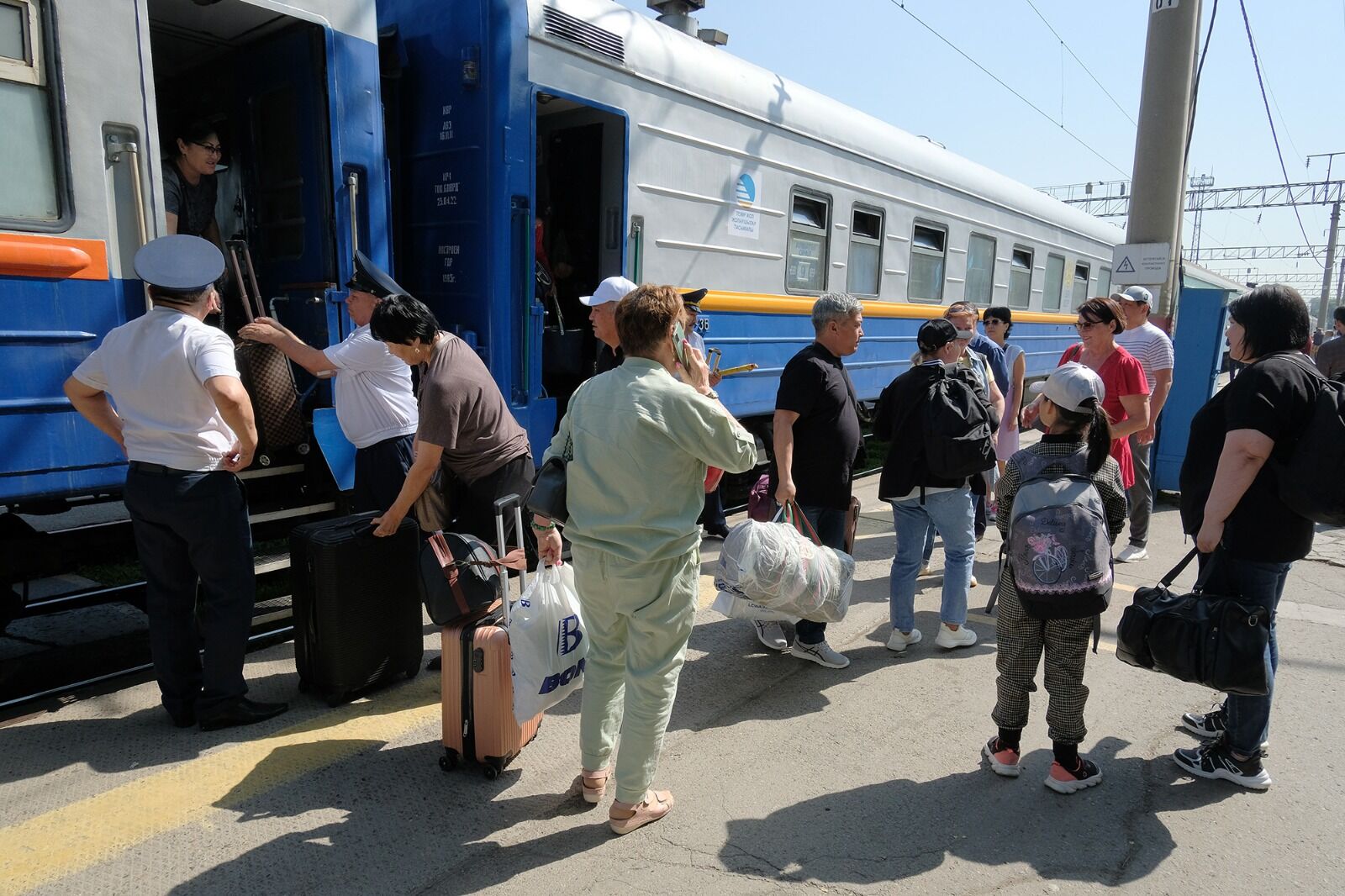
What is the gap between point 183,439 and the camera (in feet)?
10.0

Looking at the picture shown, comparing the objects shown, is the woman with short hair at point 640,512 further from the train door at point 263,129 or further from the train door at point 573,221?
the train door at point 573,221

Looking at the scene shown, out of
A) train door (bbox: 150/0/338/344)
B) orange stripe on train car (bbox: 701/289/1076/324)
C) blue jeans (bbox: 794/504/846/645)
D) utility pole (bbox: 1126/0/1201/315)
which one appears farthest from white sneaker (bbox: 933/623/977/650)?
utility pole (bbox: 1126/0/1201/315)

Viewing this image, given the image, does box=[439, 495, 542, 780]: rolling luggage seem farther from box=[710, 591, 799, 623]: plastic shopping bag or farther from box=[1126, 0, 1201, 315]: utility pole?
box=[1126, 0, 1201, 315]: utility pole

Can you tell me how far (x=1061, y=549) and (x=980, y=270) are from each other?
794 centimetres

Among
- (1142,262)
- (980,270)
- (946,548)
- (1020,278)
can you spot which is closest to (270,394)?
(946,548)

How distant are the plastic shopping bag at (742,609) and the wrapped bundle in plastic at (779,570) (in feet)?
0.09

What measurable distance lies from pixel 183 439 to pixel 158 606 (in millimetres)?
661

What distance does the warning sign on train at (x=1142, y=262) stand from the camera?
838 cm

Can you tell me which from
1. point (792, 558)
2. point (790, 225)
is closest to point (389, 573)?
point (792, 558)

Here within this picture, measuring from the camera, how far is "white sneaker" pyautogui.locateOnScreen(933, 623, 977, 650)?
4211 millimetres

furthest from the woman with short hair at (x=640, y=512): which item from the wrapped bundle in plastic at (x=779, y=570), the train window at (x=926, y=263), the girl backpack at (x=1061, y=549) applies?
the train window at (x=926, y=263)

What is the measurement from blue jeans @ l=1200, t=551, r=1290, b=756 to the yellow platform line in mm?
2958

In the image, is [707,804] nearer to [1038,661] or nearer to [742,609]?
[742,609]

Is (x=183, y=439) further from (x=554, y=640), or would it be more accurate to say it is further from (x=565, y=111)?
(x=565, y=111)
